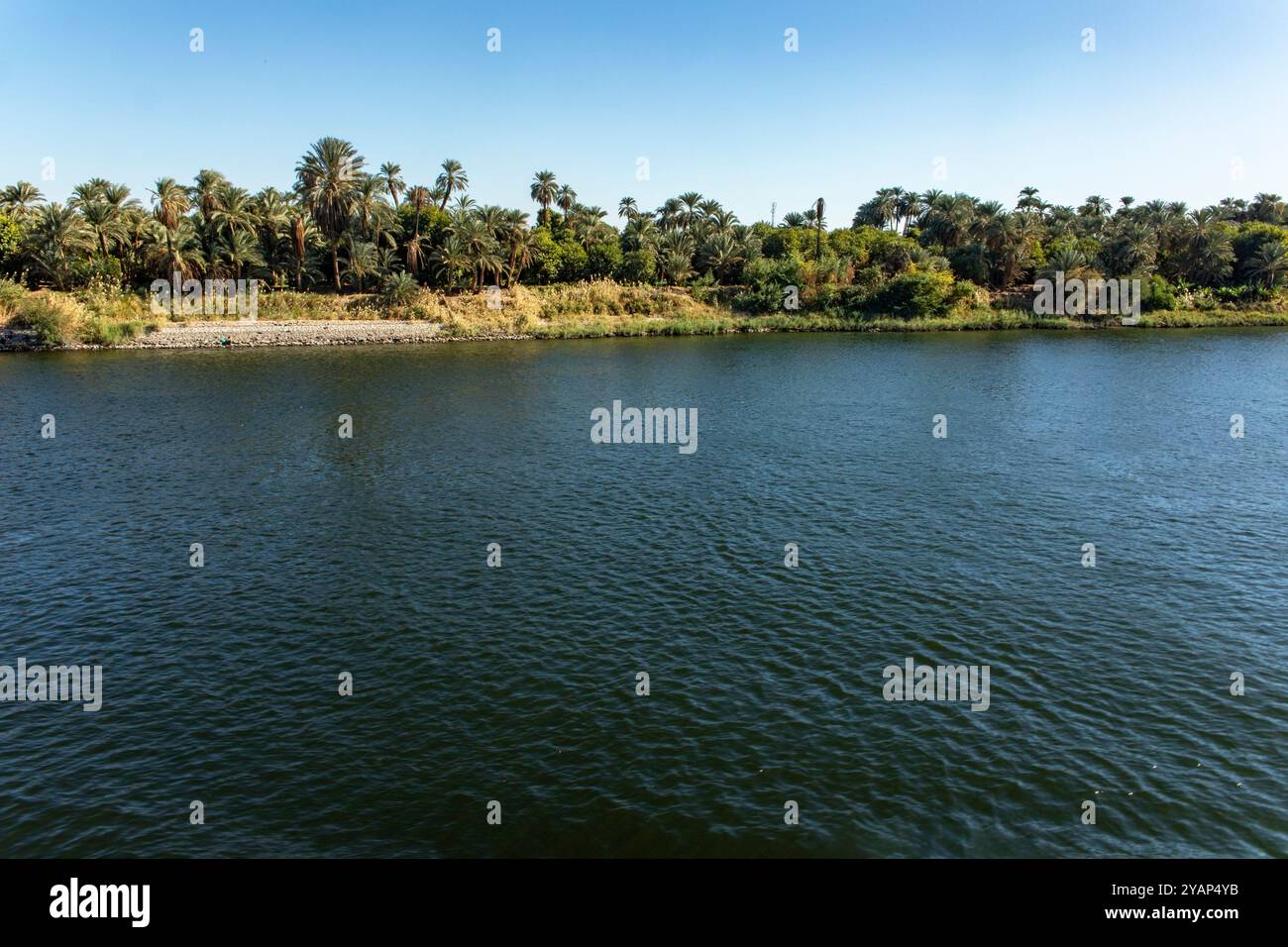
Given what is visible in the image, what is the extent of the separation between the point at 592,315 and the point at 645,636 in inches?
4175

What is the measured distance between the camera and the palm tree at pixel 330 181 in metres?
115

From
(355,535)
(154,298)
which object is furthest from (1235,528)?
(154,298)

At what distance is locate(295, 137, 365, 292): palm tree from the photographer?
114625mm

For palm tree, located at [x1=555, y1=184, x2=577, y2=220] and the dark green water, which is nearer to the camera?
the dark green water

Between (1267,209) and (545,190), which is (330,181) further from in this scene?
(1267,209)

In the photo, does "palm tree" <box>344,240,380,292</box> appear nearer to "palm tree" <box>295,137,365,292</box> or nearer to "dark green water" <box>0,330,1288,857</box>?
"palm tree" <box>295,137,365,292</box>

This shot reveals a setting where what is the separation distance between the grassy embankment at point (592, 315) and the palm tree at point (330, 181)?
12683 millimetres

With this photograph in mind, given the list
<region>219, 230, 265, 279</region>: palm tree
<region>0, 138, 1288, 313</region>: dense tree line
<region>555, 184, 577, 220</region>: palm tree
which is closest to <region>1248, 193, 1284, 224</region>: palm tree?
<region>0, 138, 1288, 313</region>: dense tree line

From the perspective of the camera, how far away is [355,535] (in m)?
38.6

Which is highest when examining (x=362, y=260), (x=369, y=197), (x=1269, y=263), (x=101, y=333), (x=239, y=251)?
(x=369, y=197)

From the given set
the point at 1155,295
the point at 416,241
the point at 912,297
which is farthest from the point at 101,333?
the point at 1155,295

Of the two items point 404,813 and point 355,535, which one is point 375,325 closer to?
point 355,535

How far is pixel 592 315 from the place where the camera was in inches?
5123

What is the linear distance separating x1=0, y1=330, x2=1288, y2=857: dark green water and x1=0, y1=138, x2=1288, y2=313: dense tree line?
68.1 metres
